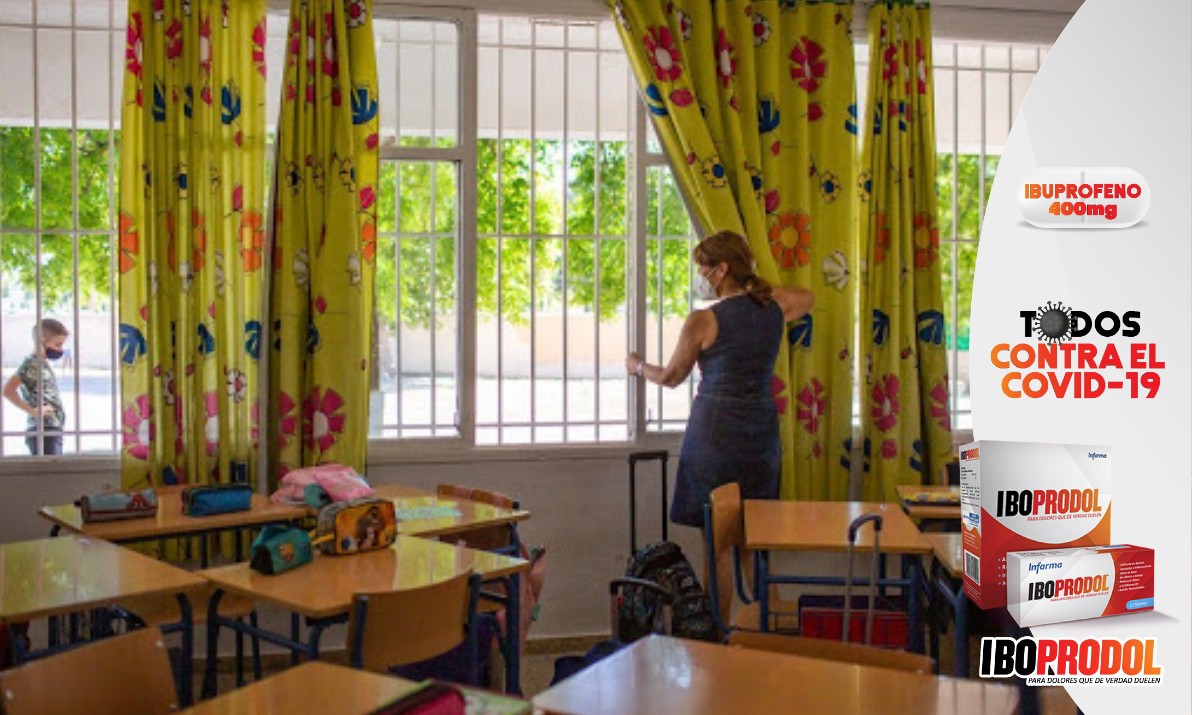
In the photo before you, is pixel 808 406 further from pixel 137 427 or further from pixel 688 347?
pixel 137 427

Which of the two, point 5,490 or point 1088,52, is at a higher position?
point 1088,52

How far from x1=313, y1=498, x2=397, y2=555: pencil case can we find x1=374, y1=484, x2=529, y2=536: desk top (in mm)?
284

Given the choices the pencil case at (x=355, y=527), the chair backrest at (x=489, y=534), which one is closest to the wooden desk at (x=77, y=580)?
the pencil case at (x=355, y=527)

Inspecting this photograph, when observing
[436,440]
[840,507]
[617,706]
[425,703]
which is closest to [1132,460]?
[617,706]

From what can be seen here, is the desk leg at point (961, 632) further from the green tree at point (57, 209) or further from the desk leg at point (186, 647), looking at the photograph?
the green tree at point (57, 209)

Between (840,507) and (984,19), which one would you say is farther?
(984,19)

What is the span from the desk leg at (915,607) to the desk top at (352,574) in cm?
115

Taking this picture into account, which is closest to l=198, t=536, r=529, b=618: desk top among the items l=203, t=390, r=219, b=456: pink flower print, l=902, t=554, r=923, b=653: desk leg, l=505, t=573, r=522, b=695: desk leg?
l=505, t=573, r=522, b=695: desk leg

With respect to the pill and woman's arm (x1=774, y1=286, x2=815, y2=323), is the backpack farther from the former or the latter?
the pill

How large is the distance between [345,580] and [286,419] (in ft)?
5.98

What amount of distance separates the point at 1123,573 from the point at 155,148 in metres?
3.79

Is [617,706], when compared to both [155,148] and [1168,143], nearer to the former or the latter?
[1168,143]

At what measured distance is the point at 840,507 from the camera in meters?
4.36

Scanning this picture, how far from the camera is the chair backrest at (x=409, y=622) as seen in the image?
2.99m
